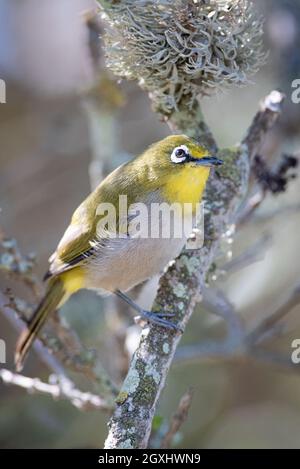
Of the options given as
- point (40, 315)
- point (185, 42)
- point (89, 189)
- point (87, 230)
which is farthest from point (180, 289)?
point (89, 189)

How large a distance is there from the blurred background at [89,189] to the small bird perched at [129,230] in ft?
1.59

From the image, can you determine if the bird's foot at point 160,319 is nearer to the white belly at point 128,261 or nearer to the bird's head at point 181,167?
the white belly at point 128,261

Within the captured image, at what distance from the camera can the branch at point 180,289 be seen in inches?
94.4

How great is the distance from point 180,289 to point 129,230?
1.32 ft

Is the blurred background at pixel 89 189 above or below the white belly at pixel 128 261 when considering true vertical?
above

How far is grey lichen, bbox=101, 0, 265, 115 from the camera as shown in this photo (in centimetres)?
289

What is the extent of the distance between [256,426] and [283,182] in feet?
7.48

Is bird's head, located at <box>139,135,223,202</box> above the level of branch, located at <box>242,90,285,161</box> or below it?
below

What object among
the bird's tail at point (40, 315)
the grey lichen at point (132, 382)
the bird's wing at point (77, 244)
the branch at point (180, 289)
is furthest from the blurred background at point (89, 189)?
the grey lichen at point (132, 382)

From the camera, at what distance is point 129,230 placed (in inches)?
125

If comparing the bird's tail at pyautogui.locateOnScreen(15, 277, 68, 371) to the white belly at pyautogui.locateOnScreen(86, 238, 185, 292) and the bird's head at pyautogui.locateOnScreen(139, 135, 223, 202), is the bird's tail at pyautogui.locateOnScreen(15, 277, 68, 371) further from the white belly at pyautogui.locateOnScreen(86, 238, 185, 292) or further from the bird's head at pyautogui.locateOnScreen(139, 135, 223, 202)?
the bird's head at pyautogui.locateOnScreen(139, 135, 223, 202)

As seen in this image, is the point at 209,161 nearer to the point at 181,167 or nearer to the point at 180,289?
the point at 181,167

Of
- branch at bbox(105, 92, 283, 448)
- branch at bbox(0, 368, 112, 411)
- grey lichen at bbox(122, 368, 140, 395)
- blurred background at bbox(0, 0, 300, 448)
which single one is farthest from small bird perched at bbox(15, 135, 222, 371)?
blurred background at bbox(0, 0, 300, 448)

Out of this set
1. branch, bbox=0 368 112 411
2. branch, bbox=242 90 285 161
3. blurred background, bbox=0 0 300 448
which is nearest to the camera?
branch, bbox=0 368 112 411
